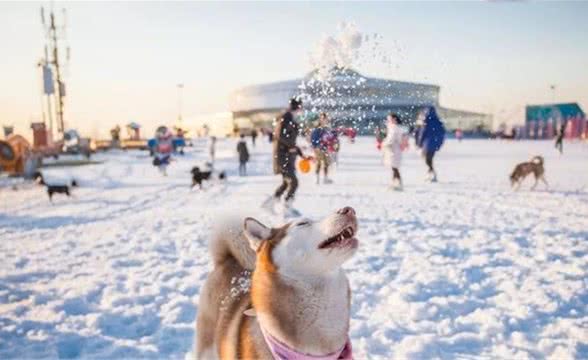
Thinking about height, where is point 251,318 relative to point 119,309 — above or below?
above

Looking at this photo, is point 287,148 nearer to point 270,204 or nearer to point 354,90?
point 270,204

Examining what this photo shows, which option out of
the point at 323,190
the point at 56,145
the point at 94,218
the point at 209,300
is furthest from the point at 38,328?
the point at 56,145

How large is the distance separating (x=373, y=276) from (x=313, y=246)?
11.4ft

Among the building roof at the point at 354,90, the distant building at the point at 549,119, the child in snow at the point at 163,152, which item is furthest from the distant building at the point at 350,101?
the child in snow at the point at 163,152

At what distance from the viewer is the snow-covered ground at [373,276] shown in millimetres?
3967

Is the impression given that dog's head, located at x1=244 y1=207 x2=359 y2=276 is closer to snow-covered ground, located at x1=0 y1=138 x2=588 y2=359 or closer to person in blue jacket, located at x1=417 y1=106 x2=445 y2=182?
snow-covered ground, located at x1=0 y1=138 x2=588 y2=359

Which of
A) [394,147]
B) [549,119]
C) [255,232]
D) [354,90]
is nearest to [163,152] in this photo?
[394,147]

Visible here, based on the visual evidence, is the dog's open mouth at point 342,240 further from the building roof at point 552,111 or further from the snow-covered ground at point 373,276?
the building roof at point 552,111

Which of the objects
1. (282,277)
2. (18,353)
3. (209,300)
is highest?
(282,277)

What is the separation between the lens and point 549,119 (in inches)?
2243

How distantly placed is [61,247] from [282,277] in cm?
666

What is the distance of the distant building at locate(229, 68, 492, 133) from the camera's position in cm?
536

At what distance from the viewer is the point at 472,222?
29.2ft

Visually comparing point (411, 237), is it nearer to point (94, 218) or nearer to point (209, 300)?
point (209, 300)
